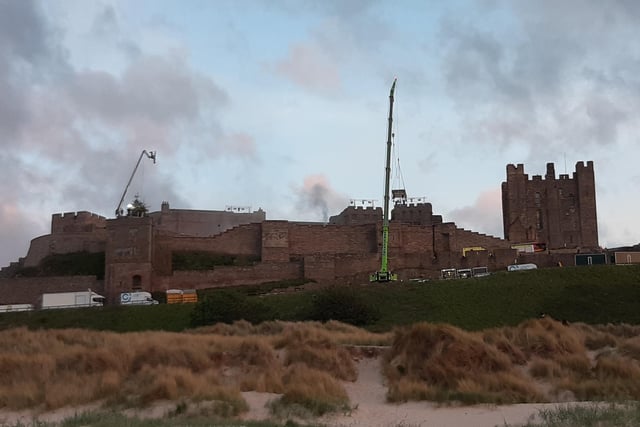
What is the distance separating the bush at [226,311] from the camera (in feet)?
113

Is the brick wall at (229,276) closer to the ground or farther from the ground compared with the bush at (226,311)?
farther from the ground

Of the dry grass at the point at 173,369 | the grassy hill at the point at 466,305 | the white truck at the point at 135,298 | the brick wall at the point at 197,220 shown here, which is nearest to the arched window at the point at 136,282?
the white truck at the point at 135,298

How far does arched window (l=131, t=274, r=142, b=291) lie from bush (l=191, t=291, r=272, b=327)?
61.0ft

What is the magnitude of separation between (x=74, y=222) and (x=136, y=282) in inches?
573

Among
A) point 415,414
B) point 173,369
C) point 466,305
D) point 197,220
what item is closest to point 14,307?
point 466,305

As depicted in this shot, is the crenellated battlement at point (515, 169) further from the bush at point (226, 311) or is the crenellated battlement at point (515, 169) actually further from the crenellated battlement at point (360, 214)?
the bush at point (226, 311)

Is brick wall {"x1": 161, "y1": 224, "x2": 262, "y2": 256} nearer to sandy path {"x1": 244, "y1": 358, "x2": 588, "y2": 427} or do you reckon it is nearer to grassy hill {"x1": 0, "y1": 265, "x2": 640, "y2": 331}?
grassy hill {"x1": 0, "y1": 265, "x2": 640, "y2": 331}

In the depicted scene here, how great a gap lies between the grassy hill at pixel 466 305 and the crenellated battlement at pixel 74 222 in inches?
822

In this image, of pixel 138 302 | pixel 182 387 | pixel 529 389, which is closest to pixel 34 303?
pixel 138 302

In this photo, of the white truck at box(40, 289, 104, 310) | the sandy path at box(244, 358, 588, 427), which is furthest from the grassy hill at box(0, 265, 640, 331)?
the sandy path at box(244, 358, 588, 427)

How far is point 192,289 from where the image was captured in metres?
54.9

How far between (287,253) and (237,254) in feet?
12.8

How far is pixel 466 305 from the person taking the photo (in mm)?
36406

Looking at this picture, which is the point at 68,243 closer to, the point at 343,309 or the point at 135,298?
the point at 135,298
